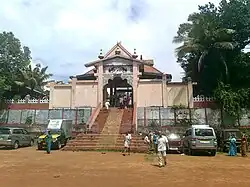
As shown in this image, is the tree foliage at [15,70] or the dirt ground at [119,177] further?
the tree foliage at [15,70]

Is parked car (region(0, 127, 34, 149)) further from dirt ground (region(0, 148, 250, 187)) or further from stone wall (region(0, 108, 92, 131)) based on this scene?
dirt ground (region(0, 148, 250, 187))

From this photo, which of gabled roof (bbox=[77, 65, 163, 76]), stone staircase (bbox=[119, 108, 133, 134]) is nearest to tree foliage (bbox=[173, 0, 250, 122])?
gabled roof (bbox=[77, 65, 163, 76])

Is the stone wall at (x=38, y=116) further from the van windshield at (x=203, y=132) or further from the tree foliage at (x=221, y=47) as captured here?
the van windshield at (x=203, y=132)

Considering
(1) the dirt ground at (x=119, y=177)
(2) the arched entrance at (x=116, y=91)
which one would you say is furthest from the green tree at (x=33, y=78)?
(1) the dirt ground at (x=119, y=177)

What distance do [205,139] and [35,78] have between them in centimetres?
2467

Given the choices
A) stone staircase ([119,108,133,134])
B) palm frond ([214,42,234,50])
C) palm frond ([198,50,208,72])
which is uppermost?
palm frond ([214,42,234,50])

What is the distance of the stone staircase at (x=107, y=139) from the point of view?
2120cm

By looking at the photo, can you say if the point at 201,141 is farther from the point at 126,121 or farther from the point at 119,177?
→ the point at 119,177

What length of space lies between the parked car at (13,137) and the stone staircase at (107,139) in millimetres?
4171

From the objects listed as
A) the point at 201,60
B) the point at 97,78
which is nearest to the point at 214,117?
the point at 201,60

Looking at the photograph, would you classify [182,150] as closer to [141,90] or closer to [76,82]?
[141,90]

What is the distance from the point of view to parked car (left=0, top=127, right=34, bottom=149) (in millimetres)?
22562

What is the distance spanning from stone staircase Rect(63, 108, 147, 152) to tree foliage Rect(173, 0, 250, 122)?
905 cm

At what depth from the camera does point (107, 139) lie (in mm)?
22562
